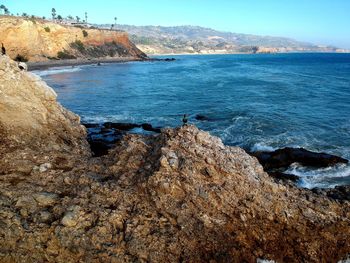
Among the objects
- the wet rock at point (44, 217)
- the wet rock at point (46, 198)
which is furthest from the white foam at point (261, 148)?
the wet rock at point (44, 217)

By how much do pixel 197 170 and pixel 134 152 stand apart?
209 centimetres

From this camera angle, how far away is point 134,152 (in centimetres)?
986

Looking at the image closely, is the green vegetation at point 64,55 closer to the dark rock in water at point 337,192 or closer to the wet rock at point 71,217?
the dark rock in water at point 337,192

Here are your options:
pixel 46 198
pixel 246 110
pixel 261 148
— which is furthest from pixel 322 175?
pixel 246 110

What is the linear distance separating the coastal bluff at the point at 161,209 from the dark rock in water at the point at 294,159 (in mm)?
8515

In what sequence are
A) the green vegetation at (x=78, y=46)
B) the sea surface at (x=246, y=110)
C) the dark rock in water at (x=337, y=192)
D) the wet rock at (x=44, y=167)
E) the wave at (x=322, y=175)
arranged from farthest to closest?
the green vegetation at (x=78, y=46), the sea surface at (x=246, y=110), the wave at (x=322, y=175), the dark rock in water at (x=337, y=192), the wet rock at (x=44, y=167)

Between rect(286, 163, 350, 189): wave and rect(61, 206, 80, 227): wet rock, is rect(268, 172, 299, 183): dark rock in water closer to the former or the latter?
rect(286, 163, 350, 189): wave

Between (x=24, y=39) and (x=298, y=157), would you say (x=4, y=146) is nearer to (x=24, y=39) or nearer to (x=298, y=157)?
(x=298, y=157)

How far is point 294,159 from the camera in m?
18.3

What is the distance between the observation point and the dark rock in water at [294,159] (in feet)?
58.7

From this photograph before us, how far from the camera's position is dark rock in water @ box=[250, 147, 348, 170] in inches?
704

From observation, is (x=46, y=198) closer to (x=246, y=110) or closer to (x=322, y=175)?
(x=322, y=175)

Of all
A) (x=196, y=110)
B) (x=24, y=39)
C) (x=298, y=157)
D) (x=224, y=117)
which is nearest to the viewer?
(x=298, y=157)

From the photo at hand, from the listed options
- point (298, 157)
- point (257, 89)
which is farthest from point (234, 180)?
point (257, 89)
